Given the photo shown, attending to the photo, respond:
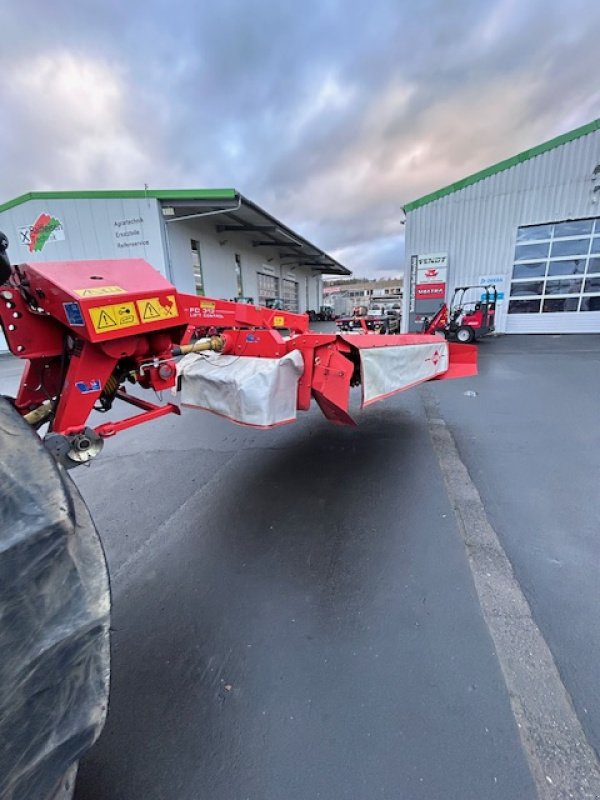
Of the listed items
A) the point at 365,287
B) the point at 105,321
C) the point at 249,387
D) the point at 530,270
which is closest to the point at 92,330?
the point at 105,321

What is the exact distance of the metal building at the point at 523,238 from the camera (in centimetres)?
1291

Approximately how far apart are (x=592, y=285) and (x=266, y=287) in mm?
16954

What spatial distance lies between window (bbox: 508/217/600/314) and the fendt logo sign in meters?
18.2

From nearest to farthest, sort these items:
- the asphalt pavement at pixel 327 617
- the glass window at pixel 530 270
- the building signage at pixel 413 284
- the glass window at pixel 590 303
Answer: the asphalt pavement at pixel 327 617
the glass window at pixel 590 303
the glass window at pixel 530 270
the building signage at pixel 413 284

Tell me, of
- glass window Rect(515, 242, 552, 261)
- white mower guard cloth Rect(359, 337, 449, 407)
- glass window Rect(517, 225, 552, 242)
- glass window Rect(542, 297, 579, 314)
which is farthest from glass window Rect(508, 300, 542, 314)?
white mower guard cloth Rect(359, 337, 449, 407)

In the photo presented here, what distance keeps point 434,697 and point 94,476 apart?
3.15 meters

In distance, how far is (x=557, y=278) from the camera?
13625 millimetres

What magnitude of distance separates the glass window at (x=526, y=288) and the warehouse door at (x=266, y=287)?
13199mm

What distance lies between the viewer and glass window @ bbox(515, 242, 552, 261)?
44.9ft

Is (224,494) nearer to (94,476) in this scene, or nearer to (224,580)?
(224,580)

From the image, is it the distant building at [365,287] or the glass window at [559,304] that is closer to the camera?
the glass window at [559,304]

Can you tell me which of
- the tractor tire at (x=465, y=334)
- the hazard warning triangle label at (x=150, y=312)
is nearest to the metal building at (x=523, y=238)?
the tractor tire at (x=465, y=334)

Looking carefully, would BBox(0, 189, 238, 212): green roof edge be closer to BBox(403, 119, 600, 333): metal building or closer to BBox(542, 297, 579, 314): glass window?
BBox(403, 119, 600, 333): metal building

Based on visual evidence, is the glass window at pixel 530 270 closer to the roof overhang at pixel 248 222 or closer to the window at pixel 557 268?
the window at pixel 557 268
